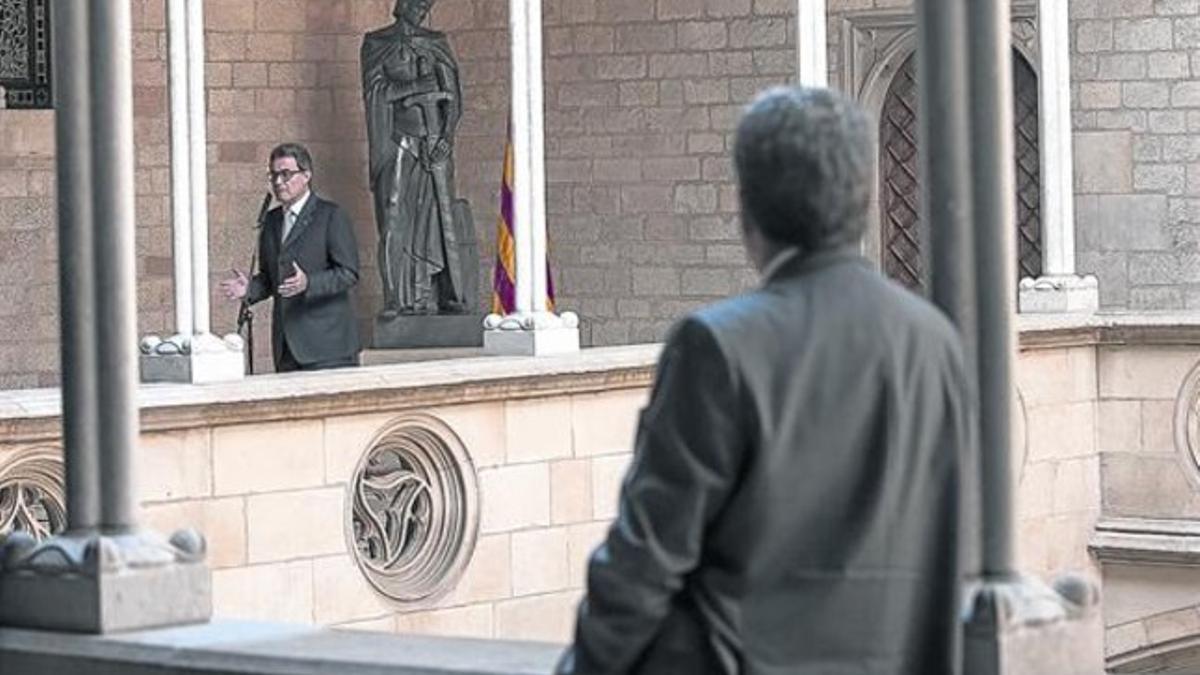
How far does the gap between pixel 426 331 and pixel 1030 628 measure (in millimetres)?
10868

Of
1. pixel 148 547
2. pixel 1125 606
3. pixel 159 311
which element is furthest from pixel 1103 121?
pixel 148 547

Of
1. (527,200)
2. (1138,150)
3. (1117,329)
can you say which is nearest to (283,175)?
(527,200)

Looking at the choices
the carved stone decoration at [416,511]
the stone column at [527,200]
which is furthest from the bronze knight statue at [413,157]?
the carved stone decoration at [416,511]

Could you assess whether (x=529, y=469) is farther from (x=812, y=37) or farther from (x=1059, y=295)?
(x=1059, y=295)

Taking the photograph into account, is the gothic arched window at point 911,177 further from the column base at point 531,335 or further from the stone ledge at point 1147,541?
the column base at point 531,335

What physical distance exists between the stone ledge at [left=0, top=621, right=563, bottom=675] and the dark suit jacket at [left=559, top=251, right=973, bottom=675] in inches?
38.3

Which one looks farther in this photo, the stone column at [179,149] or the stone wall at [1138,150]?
the stone wall at [1138,150]

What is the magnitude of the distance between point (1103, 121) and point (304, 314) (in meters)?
5.06

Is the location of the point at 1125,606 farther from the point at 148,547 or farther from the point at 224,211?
the point at 148,547

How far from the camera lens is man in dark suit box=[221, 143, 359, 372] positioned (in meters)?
11.4

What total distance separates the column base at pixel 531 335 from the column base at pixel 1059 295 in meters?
2.55

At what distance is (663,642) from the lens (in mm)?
3174

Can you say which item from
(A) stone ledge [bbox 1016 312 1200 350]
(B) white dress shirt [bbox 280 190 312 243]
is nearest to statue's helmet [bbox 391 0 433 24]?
(A) stone ledge [bbox 1016 312 1200 350]

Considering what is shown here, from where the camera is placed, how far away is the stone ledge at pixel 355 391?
31.8 feet
